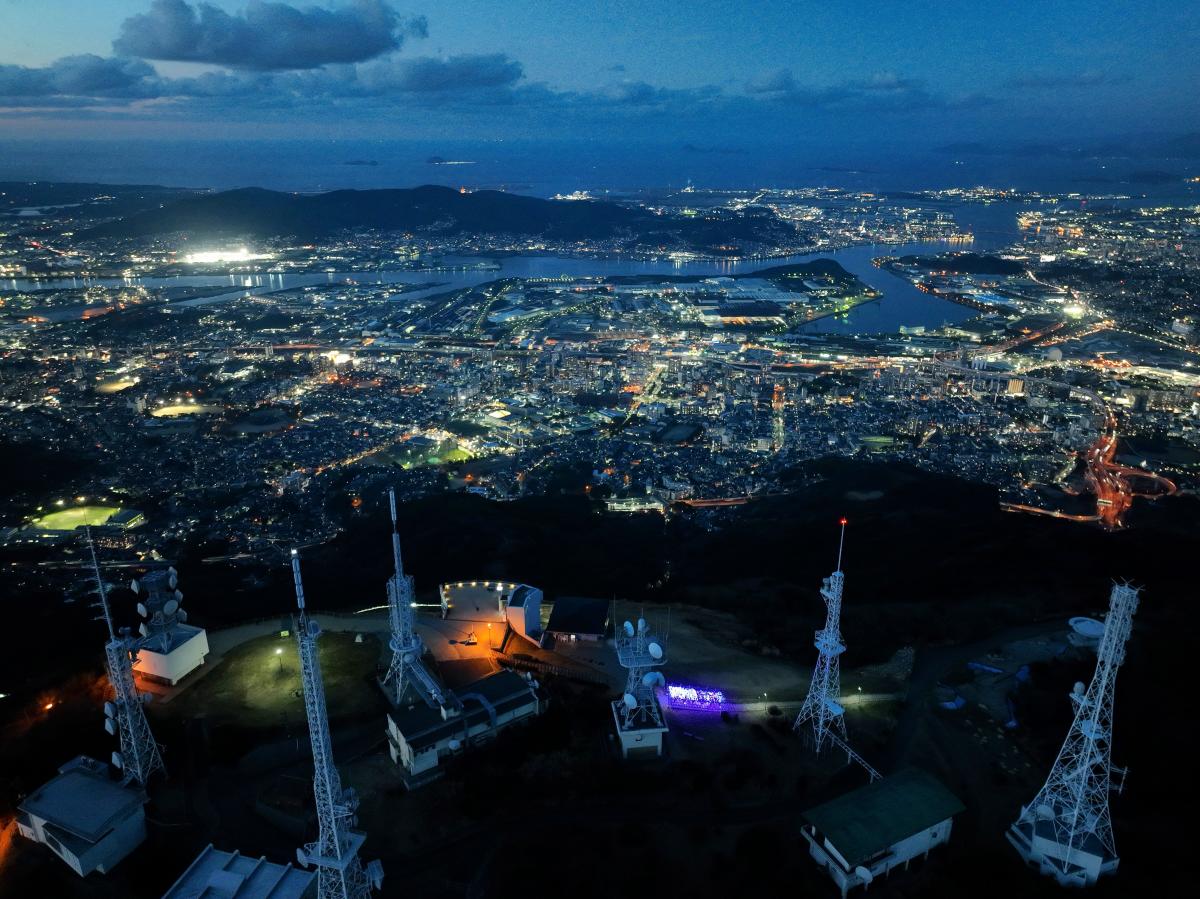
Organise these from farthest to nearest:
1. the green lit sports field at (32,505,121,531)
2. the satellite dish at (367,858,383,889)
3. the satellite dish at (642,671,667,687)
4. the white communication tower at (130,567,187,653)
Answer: the green lit sports field at (32,505,121,531)
the white communication tower at (130,567,187,653)
the satellite dish at (642,671,667,687)
the satellite dish at (367,858,383,889)

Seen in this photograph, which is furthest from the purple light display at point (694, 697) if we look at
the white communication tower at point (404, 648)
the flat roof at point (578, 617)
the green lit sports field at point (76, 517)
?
the green lit sports field at point (76, 517)

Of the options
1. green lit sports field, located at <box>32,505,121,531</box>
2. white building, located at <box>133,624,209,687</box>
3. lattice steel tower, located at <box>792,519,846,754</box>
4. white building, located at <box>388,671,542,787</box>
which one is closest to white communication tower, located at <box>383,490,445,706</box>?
white building, located at <box>388,671,542,787</box>

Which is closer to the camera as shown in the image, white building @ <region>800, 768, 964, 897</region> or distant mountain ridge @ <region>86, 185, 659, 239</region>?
white building @ <region>800, 768, 964, 897</region>

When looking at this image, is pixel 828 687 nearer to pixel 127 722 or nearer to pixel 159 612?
pixel 127 722

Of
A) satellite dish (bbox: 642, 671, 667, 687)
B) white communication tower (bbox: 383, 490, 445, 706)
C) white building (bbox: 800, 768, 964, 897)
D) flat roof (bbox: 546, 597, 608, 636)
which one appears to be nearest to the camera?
white building (bbox: 800, 768, 964, 897)

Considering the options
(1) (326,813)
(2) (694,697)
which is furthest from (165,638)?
(2) (694,697)

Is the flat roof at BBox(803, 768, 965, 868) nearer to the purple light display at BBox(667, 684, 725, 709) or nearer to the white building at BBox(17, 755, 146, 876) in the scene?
the purple light display at BBox(667, 684, 725, 709)

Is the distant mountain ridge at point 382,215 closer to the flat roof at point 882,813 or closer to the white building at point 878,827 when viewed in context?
the flat roof at point 882,813
